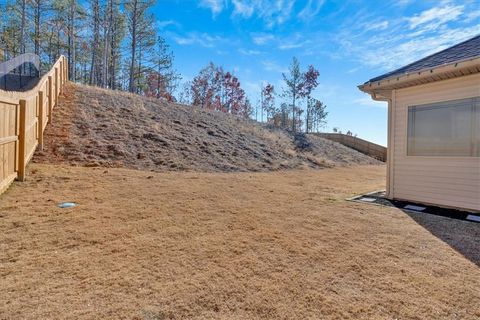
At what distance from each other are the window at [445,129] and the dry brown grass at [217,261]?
1575 millimetres

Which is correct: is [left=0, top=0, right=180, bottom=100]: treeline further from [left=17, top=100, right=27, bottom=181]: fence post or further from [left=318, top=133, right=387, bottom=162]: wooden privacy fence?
[left=318, top=133, right=387, bottom=162]: wooden privacy fence

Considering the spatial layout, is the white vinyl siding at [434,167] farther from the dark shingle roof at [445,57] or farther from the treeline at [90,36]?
the treeline at [90,36]

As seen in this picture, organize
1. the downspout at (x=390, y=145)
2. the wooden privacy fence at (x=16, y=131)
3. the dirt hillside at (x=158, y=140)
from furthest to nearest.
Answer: the dirt hillside at (x=158, y=140), the downspout at (x=390, y=145), the wooden privacy fence at (x=16, y=131)

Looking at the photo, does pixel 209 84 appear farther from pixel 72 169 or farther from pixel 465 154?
pixel 465 154

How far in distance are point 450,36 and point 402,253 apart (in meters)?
6.74

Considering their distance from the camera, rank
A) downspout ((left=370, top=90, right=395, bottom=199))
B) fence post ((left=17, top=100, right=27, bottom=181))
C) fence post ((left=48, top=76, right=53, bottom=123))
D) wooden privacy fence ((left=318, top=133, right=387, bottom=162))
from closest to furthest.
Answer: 1. fence post ((left=17, top=100, right=27, bottom=181))
2. downspout ((left=370, top=90, right=395, bottom=199))
3. fence post ((left=48, top=76, right=53, bottom=123))
4. wooden privacy fence ((left=318, top=133, right=387, bottom=162))

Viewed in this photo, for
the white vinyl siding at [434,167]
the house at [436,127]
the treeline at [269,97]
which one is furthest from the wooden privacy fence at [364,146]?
the white vinyl siding at [434,167]

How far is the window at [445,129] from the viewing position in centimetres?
470

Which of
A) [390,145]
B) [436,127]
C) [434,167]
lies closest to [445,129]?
[436,127]

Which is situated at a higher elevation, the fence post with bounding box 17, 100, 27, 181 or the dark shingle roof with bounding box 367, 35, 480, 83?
the dark shingle roof with bounding box 367, 35, 480, 83

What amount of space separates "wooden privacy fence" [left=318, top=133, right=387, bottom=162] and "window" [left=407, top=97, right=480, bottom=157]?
1367 cm

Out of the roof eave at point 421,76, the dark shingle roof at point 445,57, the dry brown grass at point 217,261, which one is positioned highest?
the dark shingle roof at point 445,57

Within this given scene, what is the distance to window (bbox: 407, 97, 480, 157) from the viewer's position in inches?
185

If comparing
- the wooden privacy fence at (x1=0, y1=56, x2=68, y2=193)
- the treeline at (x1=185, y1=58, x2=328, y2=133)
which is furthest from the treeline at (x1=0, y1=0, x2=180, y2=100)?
the wooden privacy fence at (x1=0, y1=56, x2=68, y2=193)
